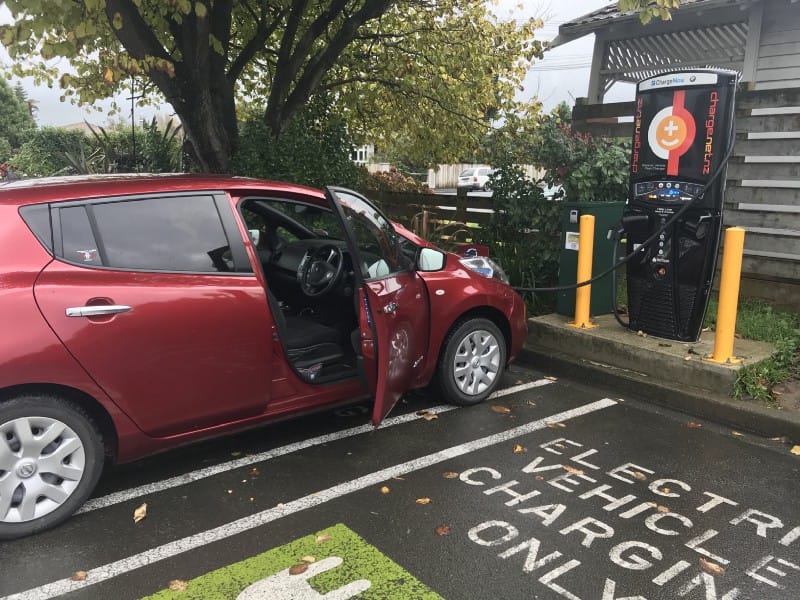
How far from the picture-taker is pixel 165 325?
123 inches

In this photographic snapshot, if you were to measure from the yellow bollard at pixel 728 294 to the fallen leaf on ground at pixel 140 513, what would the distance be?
4.01 metres

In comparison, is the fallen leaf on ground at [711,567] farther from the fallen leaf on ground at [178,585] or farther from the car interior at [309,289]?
the fallen leaf on ground at [178,585]

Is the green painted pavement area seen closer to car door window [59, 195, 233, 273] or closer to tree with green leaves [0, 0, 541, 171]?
car door window [59, 195, 233, 273]

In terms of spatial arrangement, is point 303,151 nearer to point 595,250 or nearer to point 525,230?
point 525,230

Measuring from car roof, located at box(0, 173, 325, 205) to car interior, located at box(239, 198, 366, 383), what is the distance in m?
0.10

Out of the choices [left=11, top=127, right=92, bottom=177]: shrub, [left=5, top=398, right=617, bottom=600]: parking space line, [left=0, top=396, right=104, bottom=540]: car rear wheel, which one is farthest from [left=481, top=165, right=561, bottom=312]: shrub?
[left=11, top=127, right=92, bottom=177]: shrub

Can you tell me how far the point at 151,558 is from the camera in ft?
9.29

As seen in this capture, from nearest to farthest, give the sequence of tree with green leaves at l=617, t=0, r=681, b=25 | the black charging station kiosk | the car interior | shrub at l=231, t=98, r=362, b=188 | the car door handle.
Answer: the car door handle < the car interior < the black charging station kiosk < tree with green leaves at l=617, t=0, r=681, b=25 < shrub at l=231, t=98, r=362, b=188

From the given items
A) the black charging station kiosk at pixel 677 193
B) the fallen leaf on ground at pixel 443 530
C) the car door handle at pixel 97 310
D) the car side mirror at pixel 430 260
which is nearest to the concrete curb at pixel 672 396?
the black charging station kiosk at pixel 677 193

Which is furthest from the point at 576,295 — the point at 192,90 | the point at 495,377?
the point at 192,90

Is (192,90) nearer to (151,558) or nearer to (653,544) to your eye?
(151,558)

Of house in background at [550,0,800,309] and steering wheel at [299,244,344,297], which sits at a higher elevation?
house in background at [550,0,800,309]

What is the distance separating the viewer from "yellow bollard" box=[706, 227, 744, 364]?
456 centimetres

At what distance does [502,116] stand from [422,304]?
6.41 m
